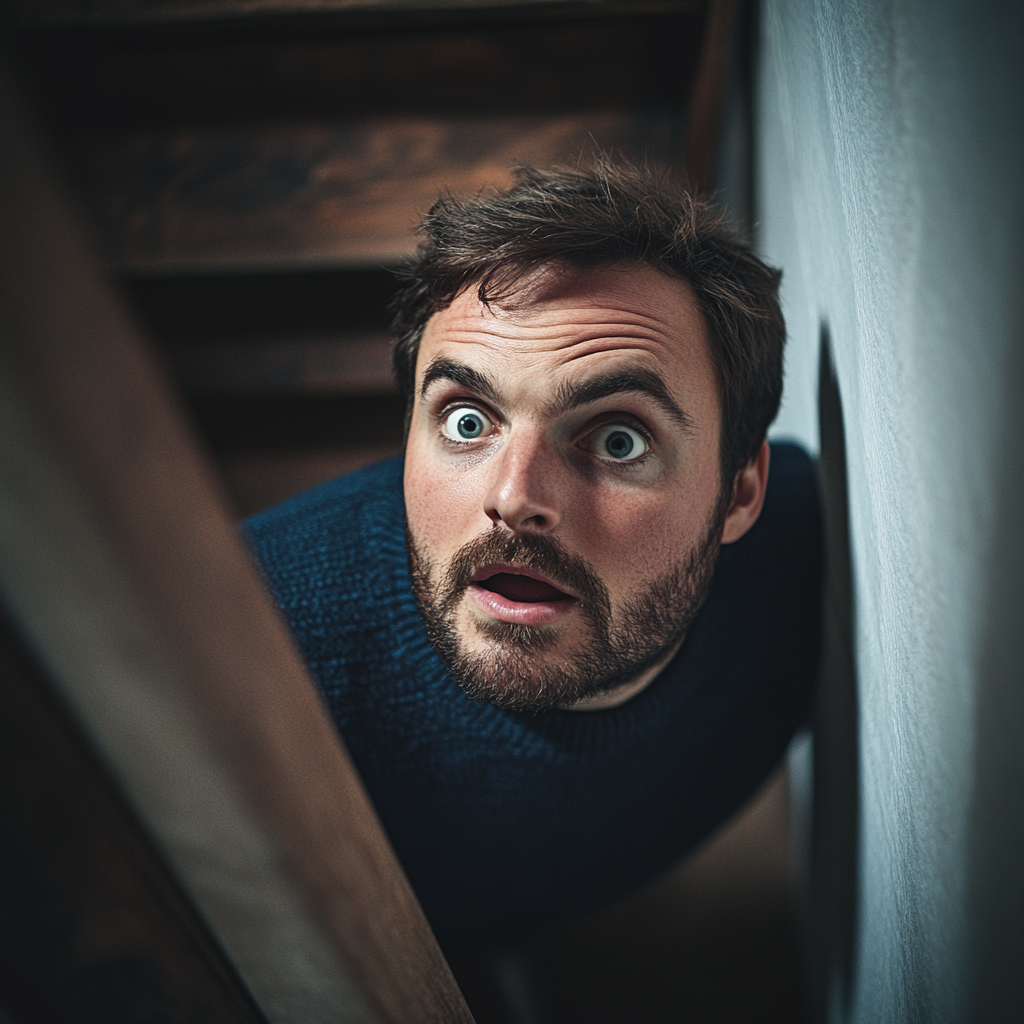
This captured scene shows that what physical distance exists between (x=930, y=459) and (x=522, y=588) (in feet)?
1.08

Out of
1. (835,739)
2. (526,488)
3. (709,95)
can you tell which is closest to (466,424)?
(526,488)

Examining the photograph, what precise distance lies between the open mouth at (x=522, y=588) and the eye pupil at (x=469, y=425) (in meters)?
0.12

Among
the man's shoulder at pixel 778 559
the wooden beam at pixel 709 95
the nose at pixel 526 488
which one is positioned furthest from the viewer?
the wooden beam at pixel 709 95

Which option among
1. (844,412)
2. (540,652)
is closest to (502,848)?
(540,652)

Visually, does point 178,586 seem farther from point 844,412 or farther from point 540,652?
point 844,412

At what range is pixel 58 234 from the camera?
0.22 m

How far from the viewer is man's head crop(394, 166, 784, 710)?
0.59m

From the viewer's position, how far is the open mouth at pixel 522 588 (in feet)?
2.02

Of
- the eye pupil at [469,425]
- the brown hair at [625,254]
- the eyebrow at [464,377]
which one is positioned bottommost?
the eye pupil at [469,425]

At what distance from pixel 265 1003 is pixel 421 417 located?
0.44 metres

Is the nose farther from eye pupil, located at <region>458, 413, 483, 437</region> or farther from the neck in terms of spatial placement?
the neck

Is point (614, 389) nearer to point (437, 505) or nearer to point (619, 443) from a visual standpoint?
point (619, 443)

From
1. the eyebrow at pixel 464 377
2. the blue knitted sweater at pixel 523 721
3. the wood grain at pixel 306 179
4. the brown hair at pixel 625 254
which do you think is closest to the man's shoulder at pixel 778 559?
the blue knitted sweater at pixel 523 721

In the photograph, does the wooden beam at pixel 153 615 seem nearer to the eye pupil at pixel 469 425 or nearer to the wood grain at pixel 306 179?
the eye pupil at pixel 469 425
